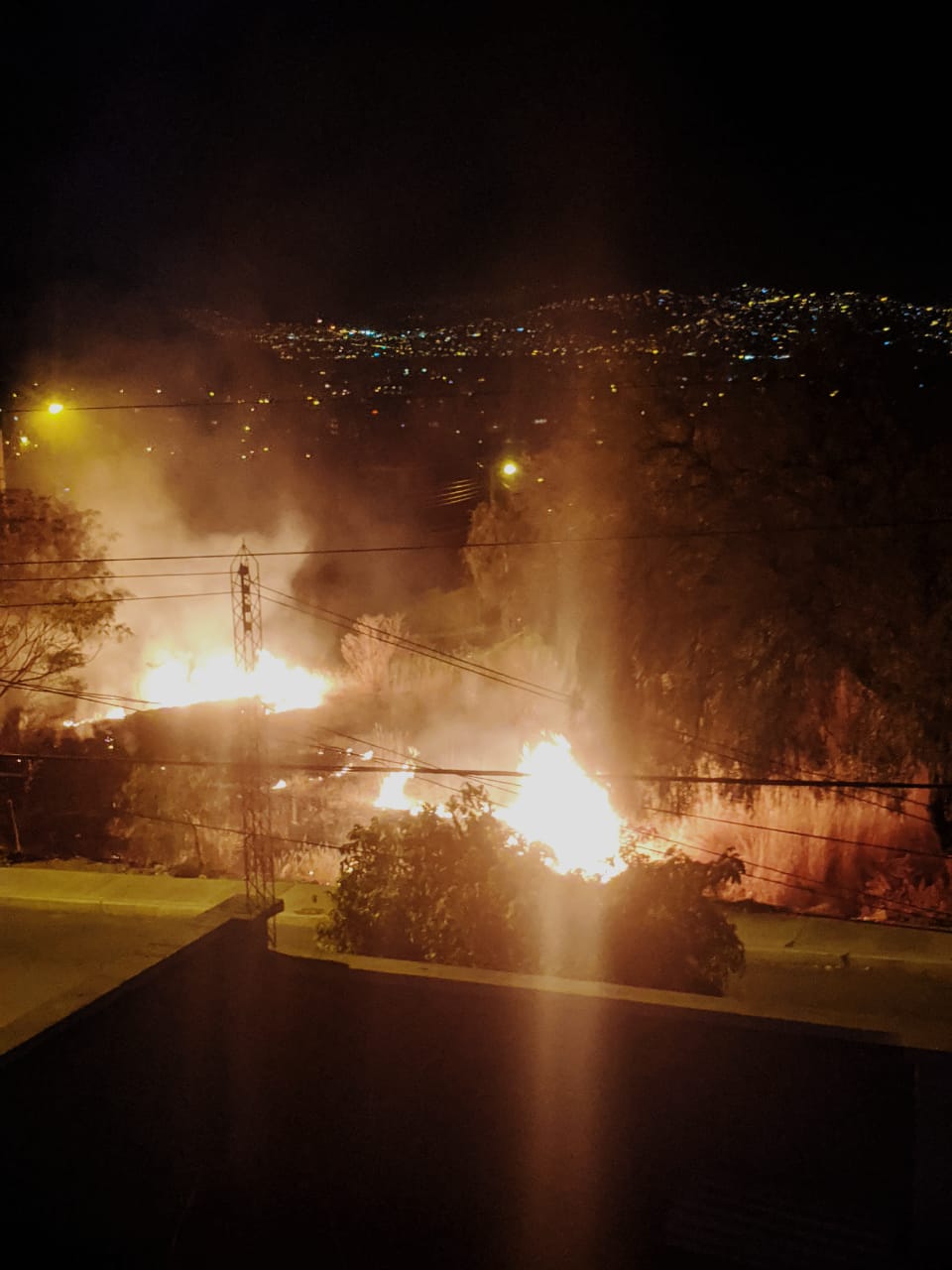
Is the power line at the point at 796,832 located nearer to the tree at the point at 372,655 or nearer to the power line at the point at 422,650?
the power line at the point at 422,650

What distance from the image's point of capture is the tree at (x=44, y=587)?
21.6 metres

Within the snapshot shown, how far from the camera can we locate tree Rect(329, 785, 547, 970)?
9953mm

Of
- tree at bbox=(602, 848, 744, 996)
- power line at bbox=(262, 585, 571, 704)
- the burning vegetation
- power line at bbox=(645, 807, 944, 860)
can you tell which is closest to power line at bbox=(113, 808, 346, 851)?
the burning vegetation

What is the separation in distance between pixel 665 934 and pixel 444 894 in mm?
2233

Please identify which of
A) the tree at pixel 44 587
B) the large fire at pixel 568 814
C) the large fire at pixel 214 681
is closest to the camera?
the large fire at pixel 568 814

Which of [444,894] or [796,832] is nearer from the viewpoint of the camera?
[444,894]

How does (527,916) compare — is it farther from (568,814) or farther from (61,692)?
(568,814)

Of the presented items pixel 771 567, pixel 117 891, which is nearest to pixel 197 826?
pixel 117 891

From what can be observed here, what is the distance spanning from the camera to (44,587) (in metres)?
21.8

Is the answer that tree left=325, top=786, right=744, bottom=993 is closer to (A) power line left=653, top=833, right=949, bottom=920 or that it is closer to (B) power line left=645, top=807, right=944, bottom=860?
(A) power line left=653, top=833, right=949, bottom=920

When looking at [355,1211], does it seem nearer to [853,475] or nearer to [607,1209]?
[607,1209]

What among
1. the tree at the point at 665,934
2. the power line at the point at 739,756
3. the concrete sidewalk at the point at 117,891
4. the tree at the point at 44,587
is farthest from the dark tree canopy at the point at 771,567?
the tree at the point at 44,587

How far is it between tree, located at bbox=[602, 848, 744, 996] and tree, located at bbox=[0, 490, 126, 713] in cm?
1525

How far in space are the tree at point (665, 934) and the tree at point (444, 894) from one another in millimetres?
786
